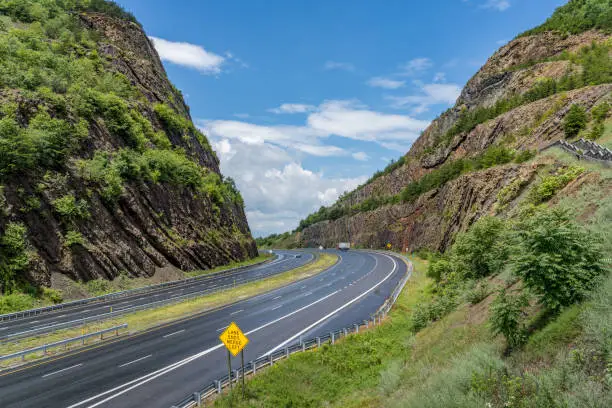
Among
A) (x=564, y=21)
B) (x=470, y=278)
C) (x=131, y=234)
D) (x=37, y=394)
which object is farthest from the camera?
(x=564, y=21)

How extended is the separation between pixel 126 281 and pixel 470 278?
30.5m

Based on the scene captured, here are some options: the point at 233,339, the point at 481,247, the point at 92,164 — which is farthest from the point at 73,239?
the point at 481,247

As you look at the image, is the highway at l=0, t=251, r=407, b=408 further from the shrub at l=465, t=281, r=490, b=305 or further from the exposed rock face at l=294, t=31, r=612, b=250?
the exposed rock face at l=294, t=31, r=612, b=250

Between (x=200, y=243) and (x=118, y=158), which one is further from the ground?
(x=118, y=158)

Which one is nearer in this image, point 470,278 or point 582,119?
point 470,278

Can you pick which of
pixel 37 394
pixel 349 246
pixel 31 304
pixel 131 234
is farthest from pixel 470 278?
pixel 349 246

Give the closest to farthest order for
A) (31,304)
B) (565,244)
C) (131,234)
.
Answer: (565,244)
(31,304)
(131,234)

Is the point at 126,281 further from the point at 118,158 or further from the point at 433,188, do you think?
the point at 433,188

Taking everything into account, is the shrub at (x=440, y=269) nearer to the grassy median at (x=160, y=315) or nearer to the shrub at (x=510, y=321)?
the grassy median at (x=160, y=315)

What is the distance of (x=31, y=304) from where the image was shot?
29.0 metres

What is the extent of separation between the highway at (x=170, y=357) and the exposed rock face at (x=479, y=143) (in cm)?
1622

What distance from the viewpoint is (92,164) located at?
4012 cm

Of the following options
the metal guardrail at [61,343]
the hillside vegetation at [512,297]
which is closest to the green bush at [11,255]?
the metal guardrail at [61,343]

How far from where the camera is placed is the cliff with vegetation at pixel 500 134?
119 ft
